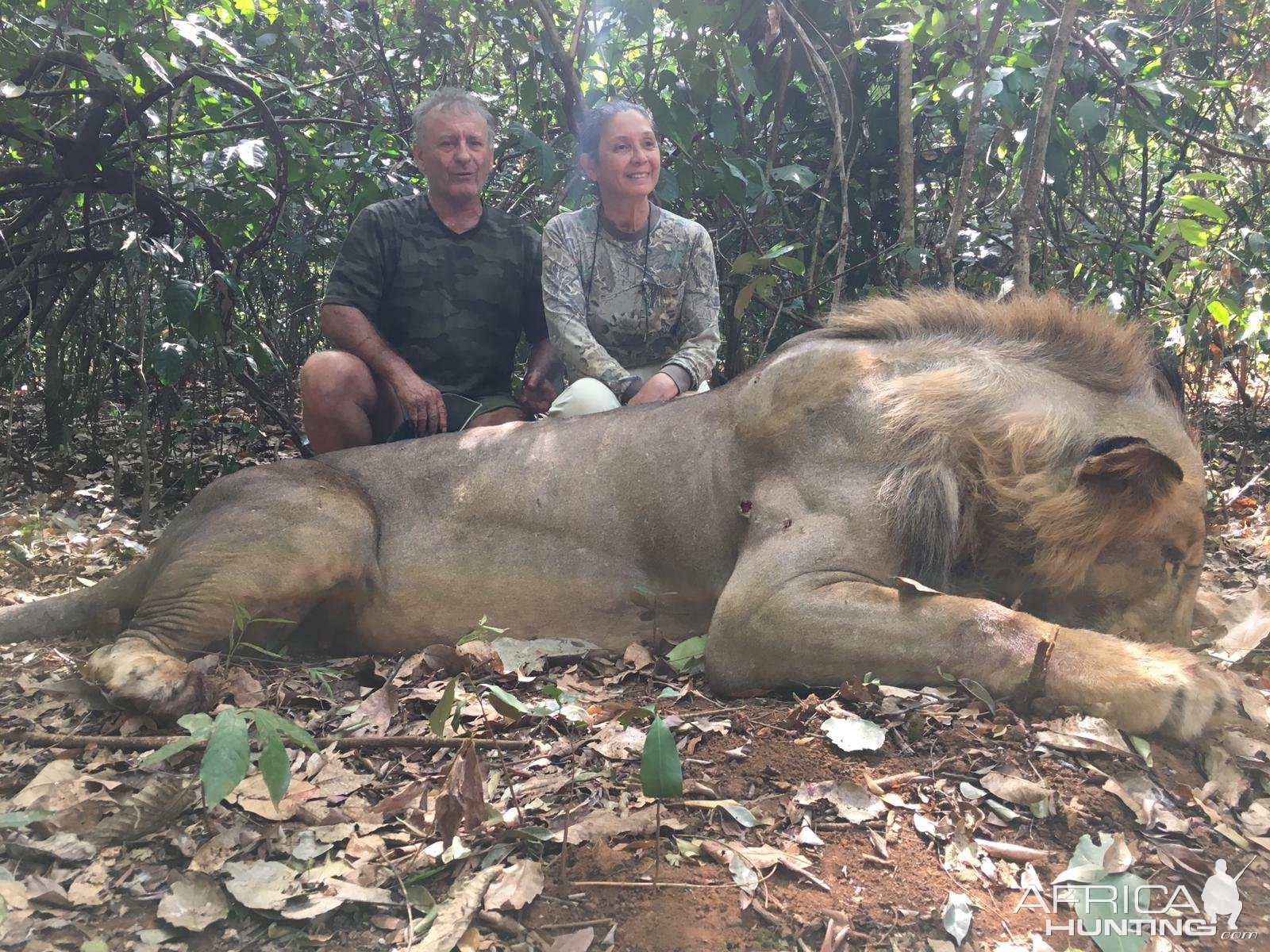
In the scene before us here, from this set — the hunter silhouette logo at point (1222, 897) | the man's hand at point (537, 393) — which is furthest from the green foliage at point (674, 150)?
the hunter silhouette logo at point (1222, 897)

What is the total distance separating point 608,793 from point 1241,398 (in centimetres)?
612

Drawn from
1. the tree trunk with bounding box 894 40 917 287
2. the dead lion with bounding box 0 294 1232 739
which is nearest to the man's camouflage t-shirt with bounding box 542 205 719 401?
the dead lion with bounding box 0 294 1232 739

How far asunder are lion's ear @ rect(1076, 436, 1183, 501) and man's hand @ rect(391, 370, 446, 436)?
9.01 ft

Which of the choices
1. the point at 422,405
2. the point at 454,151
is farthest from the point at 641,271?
the point at 422,405

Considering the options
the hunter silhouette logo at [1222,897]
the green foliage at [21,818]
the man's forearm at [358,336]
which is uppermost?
the man's forearm at [358,336]

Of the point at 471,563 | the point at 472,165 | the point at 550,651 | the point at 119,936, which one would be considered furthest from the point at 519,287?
the point at 119,936

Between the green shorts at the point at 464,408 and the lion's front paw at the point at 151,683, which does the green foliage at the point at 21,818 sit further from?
the green shorts at the point at 464,408

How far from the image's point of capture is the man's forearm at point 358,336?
4.62 m

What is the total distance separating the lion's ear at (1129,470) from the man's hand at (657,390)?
1.85 metres

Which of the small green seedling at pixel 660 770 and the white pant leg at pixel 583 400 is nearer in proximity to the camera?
the small green seedling at pixel 660 770

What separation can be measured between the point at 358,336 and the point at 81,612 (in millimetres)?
1753

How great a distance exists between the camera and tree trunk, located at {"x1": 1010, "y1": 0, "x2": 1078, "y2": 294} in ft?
13.9

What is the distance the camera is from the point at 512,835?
2070 millimetres

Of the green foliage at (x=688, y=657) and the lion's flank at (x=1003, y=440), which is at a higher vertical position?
the lion's flank at (x=1003, y=440)
